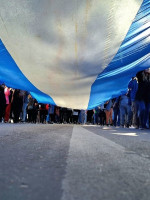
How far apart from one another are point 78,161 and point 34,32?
141 inches

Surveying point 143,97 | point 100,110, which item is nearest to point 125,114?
point 143,97

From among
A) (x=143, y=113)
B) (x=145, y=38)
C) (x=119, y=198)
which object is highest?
(x=145, y=38)

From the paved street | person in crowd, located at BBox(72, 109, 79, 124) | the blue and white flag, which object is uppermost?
the blue and white flag

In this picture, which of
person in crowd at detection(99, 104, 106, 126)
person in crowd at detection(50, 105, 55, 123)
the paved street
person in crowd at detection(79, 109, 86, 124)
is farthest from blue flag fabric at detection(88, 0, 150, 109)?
person in crowd at detection(79, 109, 86, 124)

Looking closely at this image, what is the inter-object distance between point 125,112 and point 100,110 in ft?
15.5

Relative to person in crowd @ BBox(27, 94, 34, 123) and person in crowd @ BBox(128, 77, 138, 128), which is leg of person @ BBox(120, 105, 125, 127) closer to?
person in crowd @ BBox(128, 77, 138, 128)

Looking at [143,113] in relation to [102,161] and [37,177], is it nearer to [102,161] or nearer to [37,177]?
[102,161]

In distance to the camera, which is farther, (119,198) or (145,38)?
(145,38)

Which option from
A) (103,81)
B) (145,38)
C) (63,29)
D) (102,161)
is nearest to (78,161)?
(102,161)

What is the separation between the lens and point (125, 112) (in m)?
11.3

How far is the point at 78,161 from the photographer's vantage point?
2.07 metres

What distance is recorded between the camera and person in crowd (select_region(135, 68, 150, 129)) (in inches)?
348

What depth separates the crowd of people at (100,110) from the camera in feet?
29.8

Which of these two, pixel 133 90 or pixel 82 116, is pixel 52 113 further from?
pixel 133 90
